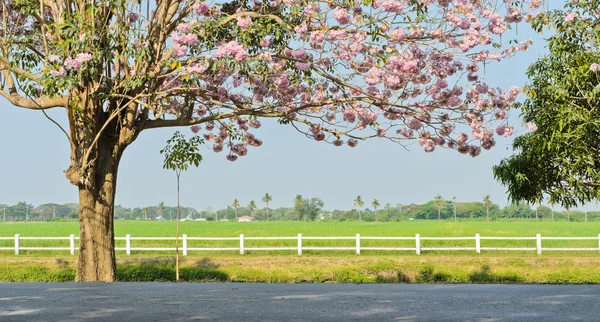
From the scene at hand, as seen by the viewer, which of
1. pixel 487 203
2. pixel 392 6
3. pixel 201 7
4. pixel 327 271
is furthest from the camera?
pixel 487 203

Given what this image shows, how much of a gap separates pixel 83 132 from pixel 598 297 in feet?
34.6

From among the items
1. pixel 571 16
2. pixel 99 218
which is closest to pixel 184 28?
pixel 99 218

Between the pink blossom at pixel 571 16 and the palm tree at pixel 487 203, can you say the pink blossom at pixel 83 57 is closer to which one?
the pink blossom at pixel 571 16

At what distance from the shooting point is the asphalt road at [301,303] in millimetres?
8359

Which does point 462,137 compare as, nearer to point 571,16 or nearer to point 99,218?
point 571,16

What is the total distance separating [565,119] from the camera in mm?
20688

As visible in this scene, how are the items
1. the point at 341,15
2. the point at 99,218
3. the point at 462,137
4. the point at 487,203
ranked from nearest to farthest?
the point at 341,15 → the point at 462,137 → the point at 99,218 → the point at 487,203

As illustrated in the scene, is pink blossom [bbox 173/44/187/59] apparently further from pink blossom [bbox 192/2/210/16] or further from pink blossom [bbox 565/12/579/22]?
pink blossom [bbox 565/12/579/22]

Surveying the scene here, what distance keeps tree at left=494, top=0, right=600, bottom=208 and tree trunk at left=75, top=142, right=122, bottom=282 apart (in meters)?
11.3

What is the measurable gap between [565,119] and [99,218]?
12821mm

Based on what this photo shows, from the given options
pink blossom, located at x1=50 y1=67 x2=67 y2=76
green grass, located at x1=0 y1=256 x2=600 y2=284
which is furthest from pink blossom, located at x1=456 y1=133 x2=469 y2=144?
green grass, located at x1=0 y1=256 x2=600 y2=284

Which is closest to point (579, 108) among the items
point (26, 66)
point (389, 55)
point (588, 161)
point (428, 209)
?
point (588, 161)

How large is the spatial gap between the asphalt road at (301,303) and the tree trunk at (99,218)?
4.02 metres

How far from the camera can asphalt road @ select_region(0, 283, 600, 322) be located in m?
8.36
